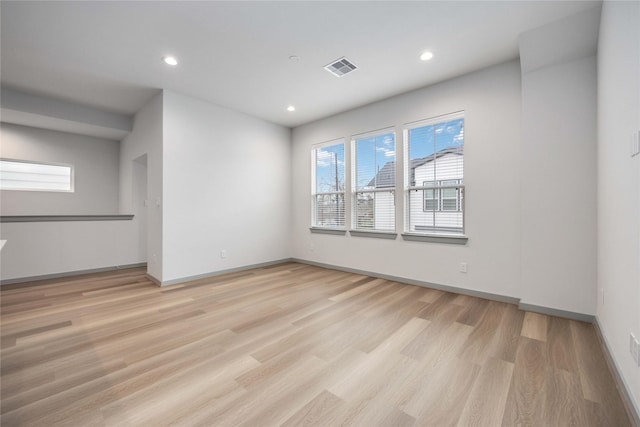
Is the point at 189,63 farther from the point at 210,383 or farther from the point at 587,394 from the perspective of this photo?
the point at 587,394

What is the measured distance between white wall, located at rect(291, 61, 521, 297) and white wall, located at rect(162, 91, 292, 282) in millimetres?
2222

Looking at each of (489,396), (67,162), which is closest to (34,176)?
(67,162)

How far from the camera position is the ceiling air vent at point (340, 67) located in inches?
121

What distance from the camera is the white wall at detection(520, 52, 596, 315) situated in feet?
8.14

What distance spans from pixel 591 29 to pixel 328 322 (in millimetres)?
3557

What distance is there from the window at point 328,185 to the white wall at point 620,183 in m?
3.27

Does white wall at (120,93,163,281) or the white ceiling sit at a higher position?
the white ceiling

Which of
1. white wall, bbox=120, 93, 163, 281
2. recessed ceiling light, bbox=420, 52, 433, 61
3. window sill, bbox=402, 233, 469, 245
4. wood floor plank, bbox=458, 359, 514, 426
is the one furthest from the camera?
white wall, bbox=120, 93, 163, 281

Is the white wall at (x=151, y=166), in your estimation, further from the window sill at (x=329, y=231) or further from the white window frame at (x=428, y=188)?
the white window frame at (x=428, y=188)

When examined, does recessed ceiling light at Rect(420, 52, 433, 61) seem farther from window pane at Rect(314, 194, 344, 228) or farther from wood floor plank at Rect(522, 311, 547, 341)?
wood floor plank at Rect(522, 311, 547, 341)

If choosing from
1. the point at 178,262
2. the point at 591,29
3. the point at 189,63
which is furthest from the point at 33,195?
the point at 591,29

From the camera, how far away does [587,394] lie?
59.4 inches

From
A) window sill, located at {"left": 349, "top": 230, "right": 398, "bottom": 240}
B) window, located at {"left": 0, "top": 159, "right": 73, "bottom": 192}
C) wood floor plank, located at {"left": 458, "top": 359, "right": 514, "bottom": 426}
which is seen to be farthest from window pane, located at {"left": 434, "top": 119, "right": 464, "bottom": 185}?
window, located at {"left": 0, "top": 159, "right": 73, "bottom": 192}

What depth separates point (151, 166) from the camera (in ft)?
13.4
